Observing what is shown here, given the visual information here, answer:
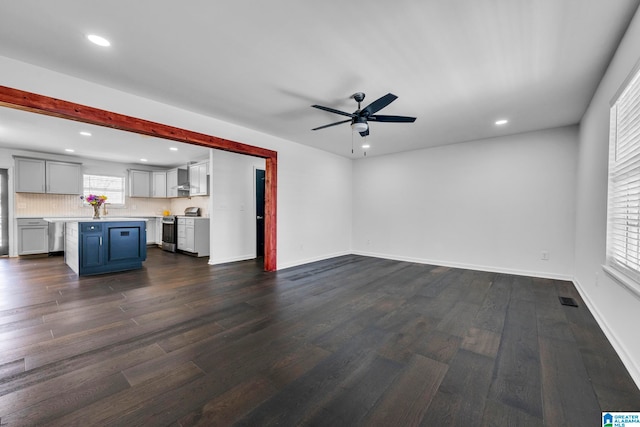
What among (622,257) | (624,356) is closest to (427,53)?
(622,257)

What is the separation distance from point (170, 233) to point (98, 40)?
18.8 feet

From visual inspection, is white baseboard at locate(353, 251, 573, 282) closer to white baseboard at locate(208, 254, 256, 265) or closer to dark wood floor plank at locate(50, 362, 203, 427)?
white baseboard at locate(208, 254, 256, 265)

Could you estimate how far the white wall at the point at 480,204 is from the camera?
14.2 ft

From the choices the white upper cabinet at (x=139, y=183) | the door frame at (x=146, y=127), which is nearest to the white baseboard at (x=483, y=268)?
the door frame at (x=146, y=127)

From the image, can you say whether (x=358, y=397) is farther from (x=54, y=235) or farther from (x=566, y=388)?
(x=54, y=235)

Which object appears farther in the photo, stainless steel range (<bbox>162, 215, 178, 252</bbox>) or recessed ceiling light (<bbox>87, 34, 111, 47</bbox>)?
stainless steel range (<bbox>162, 215, 178, 252</bbox>)

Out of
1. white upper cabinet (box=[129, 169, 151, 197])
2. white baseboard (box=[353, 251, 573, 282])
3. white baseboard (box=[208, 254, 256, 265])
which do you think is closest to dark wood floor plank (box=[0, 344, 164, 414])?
white baseboard (box=[208, 254, 256, 265])

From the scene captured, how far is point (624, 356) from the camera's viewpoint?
1.97 m

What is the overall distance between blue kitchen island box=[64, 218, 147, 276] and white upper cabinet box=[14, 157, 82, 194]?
228 centimetres

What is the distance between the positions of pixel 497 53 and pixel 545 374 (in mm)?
2629

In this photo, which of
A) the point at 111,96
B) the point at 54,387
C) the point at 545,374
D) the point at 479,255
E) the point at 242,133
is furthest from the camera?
the point at 479,255

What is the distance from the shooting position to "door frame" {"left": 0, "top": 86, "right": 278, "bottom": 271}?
2562 millimetres

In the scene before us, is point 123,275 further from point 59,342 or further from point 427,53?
point 427,53

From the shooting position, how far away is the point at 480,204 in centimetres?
500
